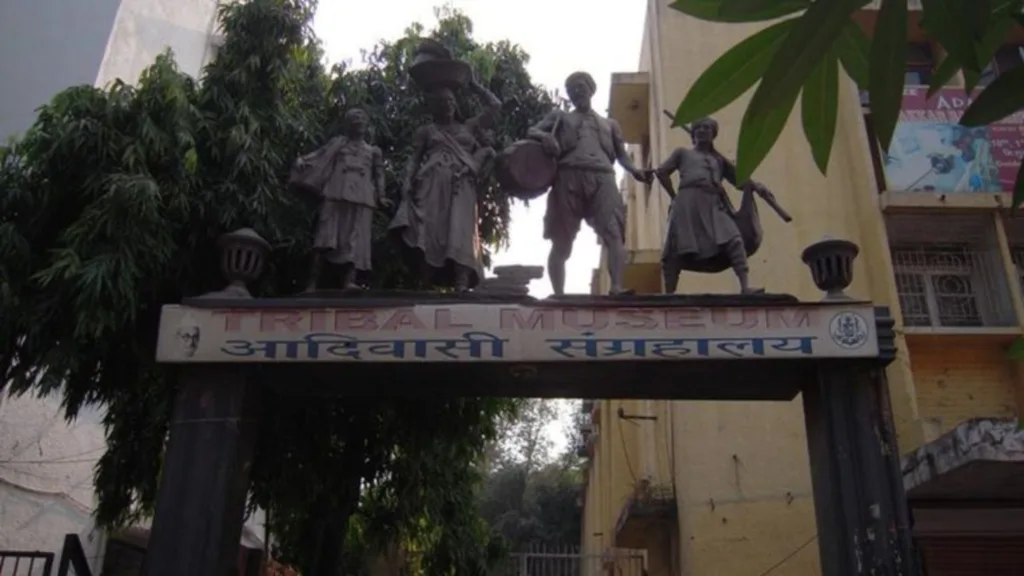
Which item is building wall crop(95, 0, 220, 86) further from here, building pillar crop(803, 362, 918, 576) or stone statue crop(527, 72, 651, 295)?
building pillar crop(803, 362, 918, 576)

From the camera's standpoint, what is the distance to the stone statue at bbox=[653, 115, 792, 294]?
780cm

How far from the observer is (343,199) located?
786cm

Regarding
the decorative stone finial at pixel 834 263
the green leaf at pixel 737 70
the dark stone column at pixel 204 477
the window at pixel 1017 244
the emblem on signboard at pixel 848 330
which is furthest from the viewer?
the window at pixel 1017 244

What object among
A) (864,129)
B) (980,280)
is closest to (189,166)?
(864,129)

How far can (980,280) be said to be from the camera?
40.1ft

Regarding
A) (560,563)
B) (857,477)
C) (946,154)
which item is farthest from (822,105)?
(560,563)

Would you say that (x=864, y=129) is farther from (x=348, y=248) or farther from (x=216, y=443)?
(x=216, y=443)

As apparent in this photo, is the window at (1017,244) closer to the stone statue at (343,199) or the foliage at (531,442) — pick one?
the stone statue at (343,199)

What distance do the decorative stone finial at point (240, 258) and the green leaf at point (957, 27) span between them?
652 cm

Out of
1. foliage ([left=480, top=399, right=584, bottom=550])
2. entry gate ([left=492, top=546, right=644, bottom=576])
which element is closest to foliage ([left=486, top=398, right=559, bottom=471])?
foliage ([left=480, top=399, right=584, bottom=550])

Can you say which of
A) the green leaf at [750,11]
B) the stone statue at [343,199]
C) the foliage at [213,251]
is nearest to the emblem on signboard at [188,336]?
the foliage at [213,251]

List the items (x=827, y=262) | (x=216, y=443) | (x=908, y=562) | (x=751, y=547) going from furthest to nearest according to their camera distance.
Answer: (x=751, y=547), (x=827, y=262), (x=216, y=443), (x=908, y=562)

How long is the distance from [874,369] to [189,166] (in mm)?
5891

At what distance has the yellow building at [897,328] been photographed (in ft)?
33.8
